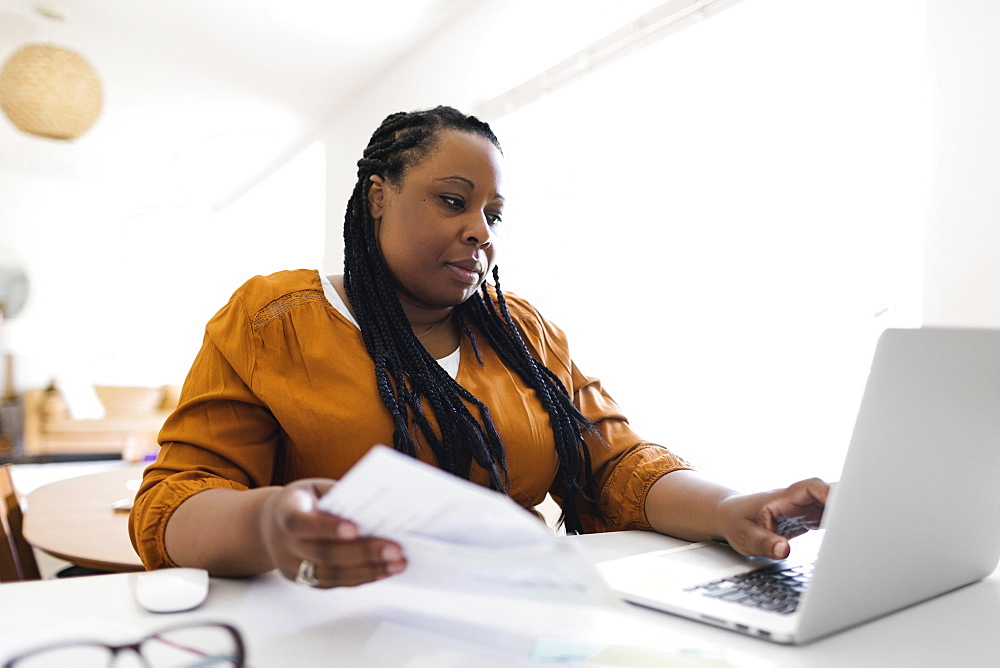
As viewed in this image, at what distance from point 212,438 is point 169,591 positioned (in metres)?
0.29

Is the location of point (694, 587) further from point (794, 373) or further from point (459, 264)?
point (794, 373)

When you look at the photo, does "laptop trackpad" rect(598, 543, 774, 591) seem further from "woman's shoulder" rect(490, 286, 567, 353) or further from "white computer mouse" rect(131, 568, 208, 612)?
"woman's shoulder" rect(490, 286, 567, 353)

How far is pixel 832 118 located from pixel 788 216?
0.28m

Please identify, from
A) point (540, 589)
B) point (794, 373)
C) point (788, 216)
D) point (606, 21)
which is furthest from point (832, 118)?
point (540, 589)

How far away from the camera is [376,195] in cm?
113

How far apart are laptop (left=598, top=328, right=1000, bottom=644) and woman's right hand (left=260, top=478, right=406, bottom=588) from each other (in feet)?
0.83

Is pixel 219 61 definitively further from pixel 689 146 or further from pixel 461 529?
pixel 461 529

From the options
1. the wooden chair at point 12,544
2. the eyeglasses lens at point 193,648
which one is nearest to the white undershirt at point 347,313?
the eyeglasses lens at point 193,648

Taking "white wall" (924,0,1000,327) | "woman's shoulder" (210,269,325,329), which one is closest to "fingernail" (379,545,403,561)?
"woman's shoulder" (210,269,325,329)

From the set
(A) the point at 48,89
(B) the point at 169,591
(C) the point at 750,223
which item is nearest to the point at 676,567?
(B) the point at 169,591

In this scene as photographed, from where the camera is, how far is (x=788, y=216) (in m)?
2.00

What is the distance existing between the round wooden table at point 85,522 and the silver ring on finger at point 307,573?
40.4 inches

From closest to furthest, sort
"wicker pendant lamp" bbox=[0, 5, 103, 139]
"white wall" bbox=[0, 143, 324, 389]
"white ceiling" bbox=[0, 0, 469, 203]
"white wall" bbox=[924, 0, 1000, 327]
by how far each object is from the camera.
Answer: "white wall" bbox=[924, 0, 1000, 327] → "wicker pendant lamp" bbox=[0, 5, 103, 139] → "white ceiling" bbox=[0, 0, 469, 203] → "white wall" bbox=[0, 143, 324, 389]

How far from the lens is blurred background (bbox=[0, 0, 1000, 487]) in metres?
1.65
